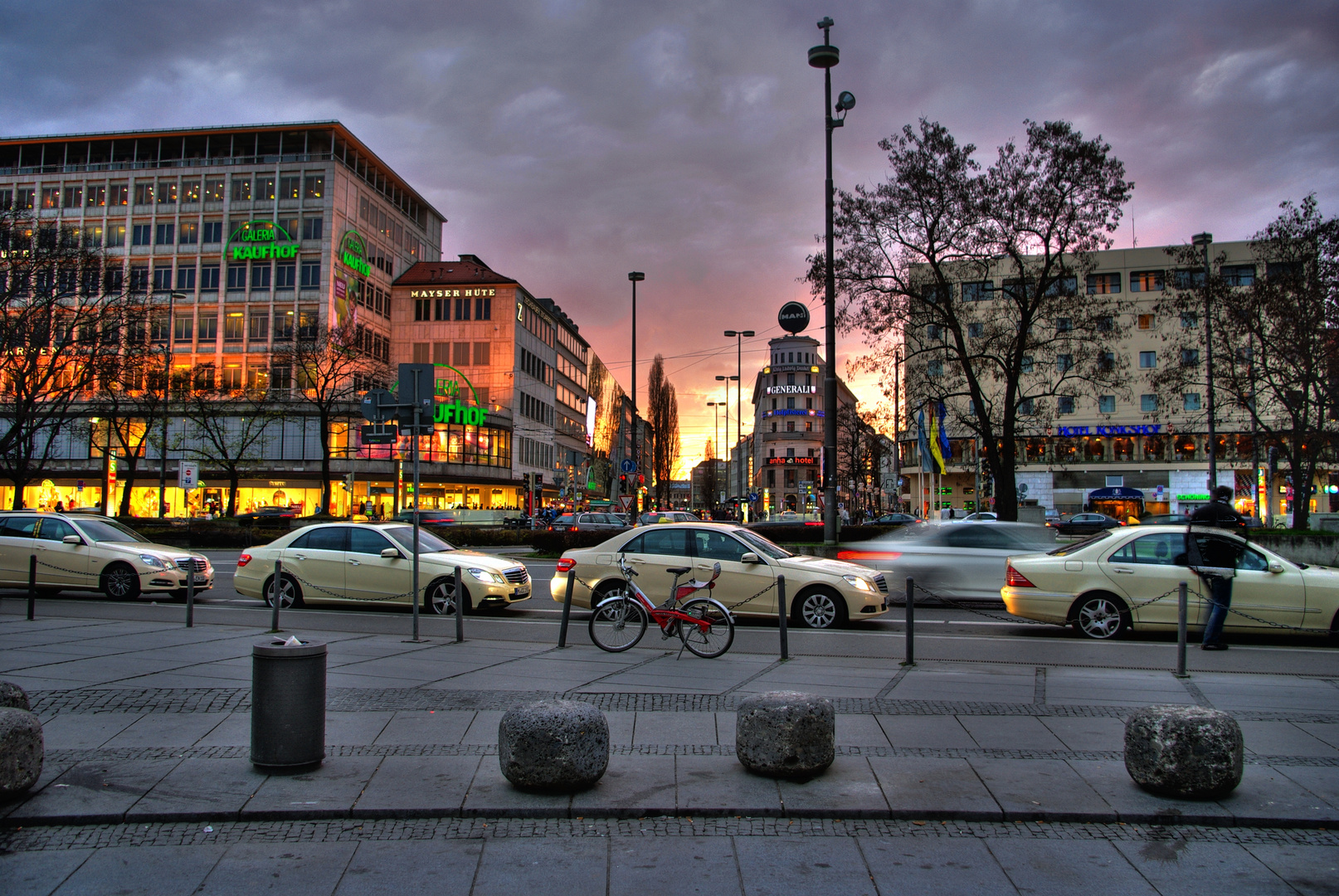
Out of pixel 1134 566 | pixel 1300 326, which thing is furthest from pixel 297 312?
pixel 1134 566

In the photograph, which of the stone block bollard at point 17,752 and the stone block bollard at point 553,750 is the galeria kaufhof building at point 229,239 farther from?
the stone block bollard at point 553,750

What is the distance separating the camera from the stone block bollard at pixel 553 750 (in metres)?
5.11

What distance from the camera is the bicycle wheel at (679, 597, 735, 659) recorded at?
32.5 ft

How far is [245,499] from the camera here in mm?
68750

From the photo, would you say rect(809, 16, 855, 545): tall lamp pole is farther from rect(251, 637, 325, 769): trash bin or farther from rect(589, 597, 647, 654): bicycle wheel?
rect(251, 637, 325, 769): trash bin

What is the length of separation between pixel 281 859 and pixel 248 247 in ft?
237

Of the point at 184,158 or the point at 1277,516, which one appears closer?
the point at 1277,516

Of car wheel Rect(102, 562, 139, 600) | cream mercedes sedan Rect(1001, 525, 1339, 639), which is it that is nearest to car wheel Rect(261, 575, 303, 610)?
car wheel Rect(102, 562, 139, 600)

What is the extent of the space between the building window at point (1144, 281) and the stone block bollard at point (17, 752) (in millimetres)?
81444

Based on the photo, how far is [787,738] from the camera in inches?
212

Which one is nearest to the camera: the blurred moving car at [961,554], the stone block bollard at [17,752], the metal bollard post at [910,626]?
the stone block bollard at [17,752]

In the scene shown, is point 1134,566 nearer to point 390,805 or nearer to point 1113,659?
point 1113,659

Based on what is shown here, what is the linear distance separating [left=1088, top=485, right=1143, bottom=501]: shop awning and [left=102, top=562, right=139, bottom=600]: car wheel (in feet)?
229

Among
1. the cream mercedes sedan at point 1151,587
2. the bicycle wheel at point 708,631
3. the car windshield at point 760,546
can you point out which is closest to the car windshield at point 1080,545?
the cream mercedes sedan at point 1151,587
